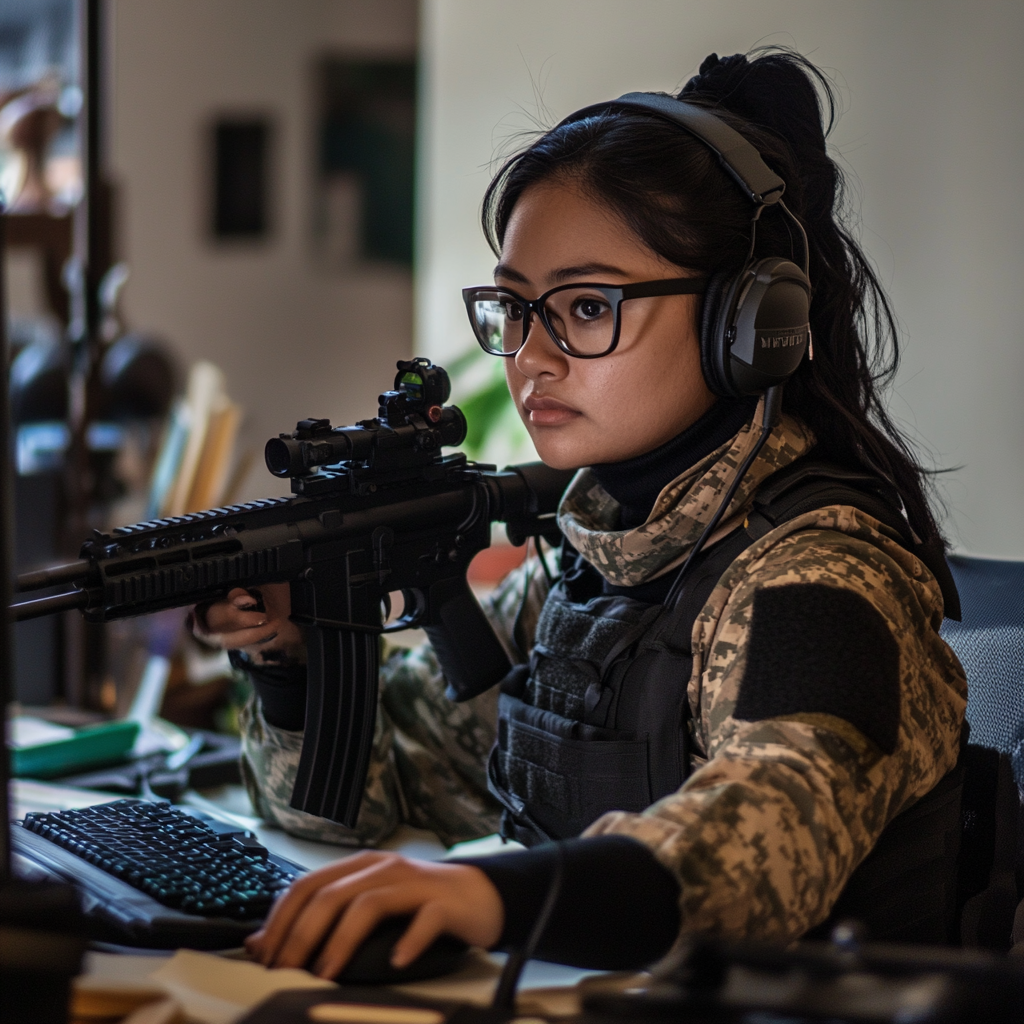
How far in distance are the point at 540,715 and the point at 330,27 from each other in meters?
3.23

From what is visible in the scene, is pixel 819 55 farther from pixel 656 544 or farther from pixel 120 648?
pixel 120 648

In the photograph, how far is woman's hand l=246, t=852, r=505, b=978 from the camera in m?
0.67

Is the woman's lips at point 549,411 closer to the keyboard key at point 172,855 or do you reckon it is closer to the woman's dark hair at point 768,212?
the woman's dark hair at point 768,212

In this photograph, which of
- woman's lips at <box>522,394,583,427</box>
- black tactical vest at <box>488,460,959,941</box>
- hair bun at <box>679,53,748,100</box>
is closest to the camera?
black tactical vest at <box>488,460,959,941</box>

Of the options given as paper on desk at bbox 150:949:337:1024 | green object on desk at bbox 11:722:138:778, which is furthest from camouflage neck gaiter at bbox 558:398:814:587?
green object on desk at bbox 11:722:138:778

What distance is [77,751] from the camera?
140 cm

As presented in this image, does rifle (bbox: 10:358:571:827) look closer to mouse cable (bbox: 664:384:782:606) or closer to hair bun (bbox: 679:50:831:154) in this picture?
mouse cable (bbox: 664:384:782:606)

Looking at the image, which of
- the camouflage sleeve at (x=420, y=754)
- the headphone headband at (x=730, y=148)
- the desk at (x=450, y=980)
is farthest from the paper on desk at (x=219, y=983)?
the headphone headband at (x=730, y=148)

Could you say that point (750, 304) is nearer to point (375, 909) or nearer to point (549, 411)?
point (549, 411)

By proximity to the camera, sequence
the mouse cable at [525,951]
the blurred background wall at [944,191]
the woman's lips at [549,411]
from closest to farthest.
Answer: the mouse cable at [525,951], the woman's lips at [549,411], the blurred background wall at [944,191]

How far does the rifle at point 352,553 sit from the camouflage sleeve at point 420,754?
0.27 ft

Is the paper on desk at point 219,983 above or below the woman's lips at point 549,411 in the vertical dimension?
below

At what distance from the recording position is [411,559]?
1.19m

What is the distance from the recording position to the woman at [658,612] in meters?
0.70
